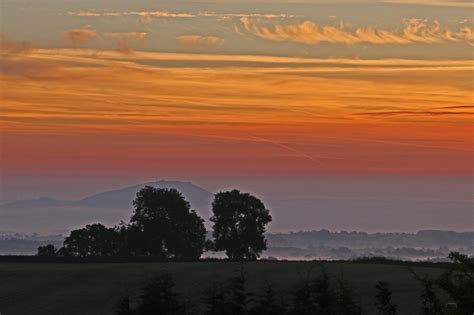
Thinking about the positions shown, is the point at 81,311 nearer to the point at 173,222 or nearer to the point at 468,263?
the point at 468,263

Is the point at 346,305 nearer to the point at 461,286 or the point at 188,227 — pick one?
the point at 461,286

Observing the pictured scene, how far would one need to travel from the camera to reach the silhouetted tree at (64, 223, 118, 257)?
15512 centimetres

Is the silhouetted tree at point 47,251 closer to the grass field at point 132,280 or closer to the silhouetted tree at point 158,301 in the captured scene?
the grass field at point 132,280

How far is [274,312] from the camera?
5603 centimetres

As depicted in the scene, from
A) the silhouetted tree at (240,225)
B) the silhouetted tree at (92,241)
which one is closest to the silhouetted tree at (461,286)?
the silhouetted tree at (240,225)

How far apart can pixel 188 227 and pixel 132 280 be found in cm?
5388

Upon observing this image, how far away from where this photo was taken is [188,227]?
493 ft

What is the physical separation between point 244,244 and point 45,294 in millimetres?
57811

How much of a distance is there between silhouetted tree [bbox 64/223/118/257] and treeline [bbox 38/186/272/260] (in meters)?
3.07

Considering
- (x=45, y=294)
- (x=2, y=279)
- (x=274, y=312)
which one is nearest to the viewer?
(x=274, y=312)

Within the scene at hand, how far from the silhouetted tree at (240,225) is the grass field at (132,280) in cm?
3783

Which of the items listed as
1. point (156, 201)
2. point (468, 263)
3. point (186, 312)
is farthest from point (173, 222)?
A: point (468, 263)

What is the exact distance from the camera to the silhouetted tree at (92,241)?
509 ft

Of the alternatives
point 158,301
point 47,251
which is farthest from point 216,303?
point 47,251
